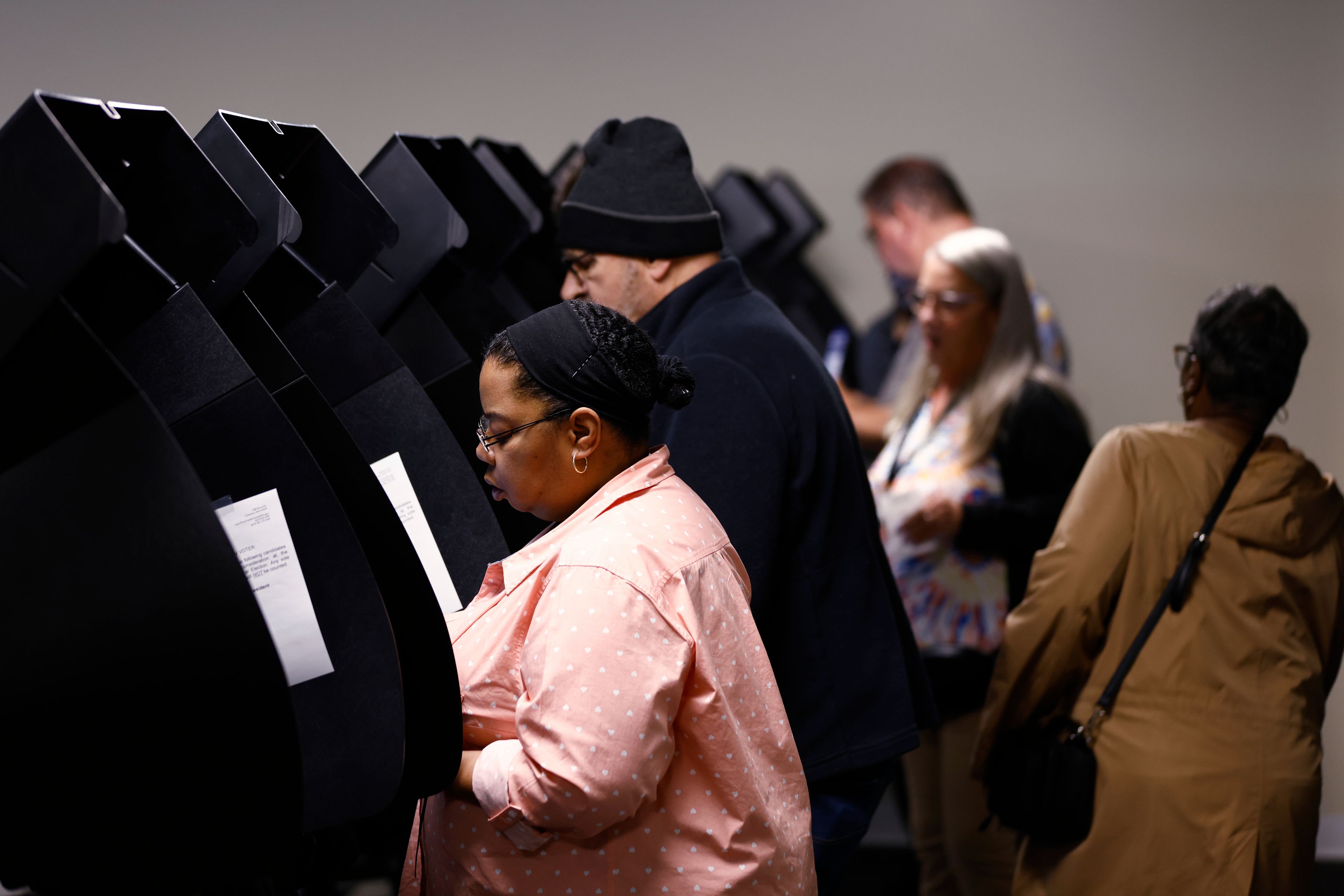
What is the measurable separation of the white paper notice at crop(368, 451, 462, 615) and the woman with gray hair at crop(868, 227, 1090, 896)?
3.73 feet

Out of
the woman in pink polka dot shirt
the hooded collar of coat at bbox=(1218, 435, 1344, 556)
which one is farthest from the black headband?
the hooded collar of coat at bbox=(1218, 435, 1344, 556)

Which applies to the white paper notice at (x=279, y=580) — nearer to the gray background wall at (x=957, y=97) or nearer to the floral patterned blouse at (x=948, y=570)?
the floral patterned blouse at (x=948, y=570)

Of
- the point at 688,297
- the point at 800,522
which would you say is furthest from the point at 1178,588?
the point at 688,297

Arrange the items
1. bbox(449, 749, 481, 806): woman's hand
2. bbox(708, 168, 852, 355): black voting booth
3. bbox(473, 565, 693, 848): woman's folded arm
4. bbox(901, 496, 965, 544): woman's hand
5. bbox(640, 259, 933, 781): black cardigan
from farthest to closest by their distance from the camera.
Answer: bbox(708, 168, 852, 355): black voting booth → bbox(901, 496, 965, 544): woman's hand → bbox(640, 259, 933, 781): black cardigan → bbox(449, 749, 481, 806): woman's hand → bbox(473, 565, 693, 848): woman's folded arm

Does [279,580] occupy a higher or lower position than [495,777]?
higher

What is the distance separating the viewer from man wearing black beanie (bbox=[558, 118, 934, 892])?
5.31 feet

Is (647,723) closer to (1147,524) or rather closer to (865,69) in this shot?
(1147,524)

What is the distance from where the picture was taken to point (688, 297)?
178 cm

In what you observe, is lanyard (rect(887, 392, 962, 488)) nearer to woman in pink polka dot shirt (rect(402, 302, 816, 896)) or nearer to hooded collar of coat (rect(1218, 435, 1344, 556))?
hooded collar of coat (rect(1218, 435, 1344, 556))

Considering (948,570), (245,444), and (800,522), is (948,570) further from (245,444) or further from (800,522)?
(245,444)

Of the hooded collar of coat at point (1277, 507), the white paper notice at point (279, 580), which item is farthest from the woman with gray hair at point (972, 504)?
the white paper notice at point (279, 580)

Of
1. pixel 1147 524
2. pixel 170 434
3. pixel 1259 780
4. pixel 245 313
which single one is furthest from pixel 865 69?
pixel 170 434

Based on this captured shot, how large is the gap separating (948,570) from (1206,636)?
620 millimetres

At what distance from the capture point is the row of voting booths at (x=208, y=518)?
94cm
